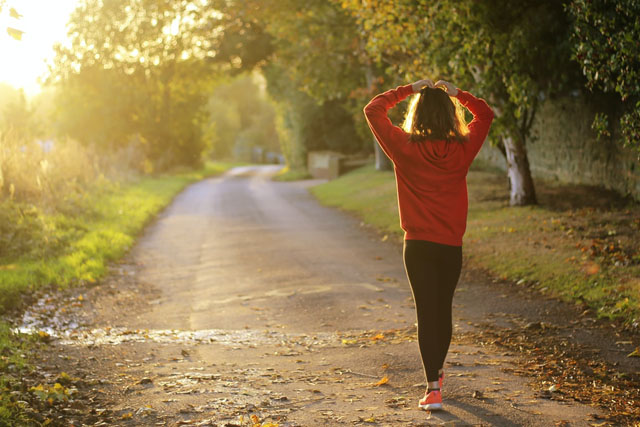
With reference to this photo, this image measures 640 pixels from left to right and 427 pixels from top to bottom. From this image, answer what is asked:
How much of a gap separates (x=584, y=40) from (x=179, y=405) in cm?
691

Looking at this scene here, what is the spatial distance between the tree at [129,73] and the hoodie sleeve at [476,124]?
95.8 ft

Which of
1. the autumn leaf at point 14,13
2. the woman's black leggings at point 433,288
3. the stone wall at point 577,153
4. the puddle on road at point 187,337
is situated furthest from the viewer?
the stone wall at point 577,153

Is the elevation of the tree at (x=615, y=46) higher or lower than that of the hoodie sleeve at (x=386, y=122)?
higher

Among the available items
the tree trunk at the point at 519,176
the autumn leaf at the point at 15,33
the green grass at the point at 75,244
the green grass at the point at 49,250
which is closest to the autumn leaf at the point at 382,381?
the green grass at the point at 49,250

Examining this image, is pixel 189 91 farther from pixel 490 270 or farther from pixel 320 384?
pixel 320 384

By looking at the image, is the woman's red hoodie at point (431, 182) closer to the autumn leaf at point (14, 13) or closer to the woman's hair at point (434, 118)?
the woman's hair at point (434, 118)

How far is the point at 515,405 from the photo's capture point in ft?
16.8

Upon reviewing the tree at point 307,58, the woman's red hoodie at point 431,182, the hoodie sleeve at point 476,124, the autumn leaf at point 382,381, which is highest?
the tree at point 307,58

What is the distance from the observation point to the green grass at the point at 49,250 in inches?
257

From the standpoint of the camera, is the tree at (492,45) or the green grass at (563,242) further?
the tree at (492,45)

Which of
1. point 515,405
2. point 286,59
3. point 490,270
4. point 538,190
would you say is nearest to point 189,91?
point 286,59

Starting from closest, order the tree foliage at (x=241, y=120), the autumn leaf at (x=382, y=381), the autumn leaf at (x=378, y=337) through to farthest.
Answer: the autumn leaf at (x=382, y=381)
the autumn leaf at (x=378, y=337)
the tree foliage at (x=241, y=120)

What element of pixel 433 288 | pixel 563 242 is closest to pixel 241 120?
pixel 563 242

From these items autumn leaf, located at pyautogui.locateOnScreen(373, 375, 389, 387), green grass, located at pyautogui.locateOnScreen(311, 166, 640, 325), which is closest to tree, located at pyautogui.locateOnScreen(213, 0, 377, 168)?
green grass, located at pyautogui.locateOnScreen(311, 166, 640, 325)
